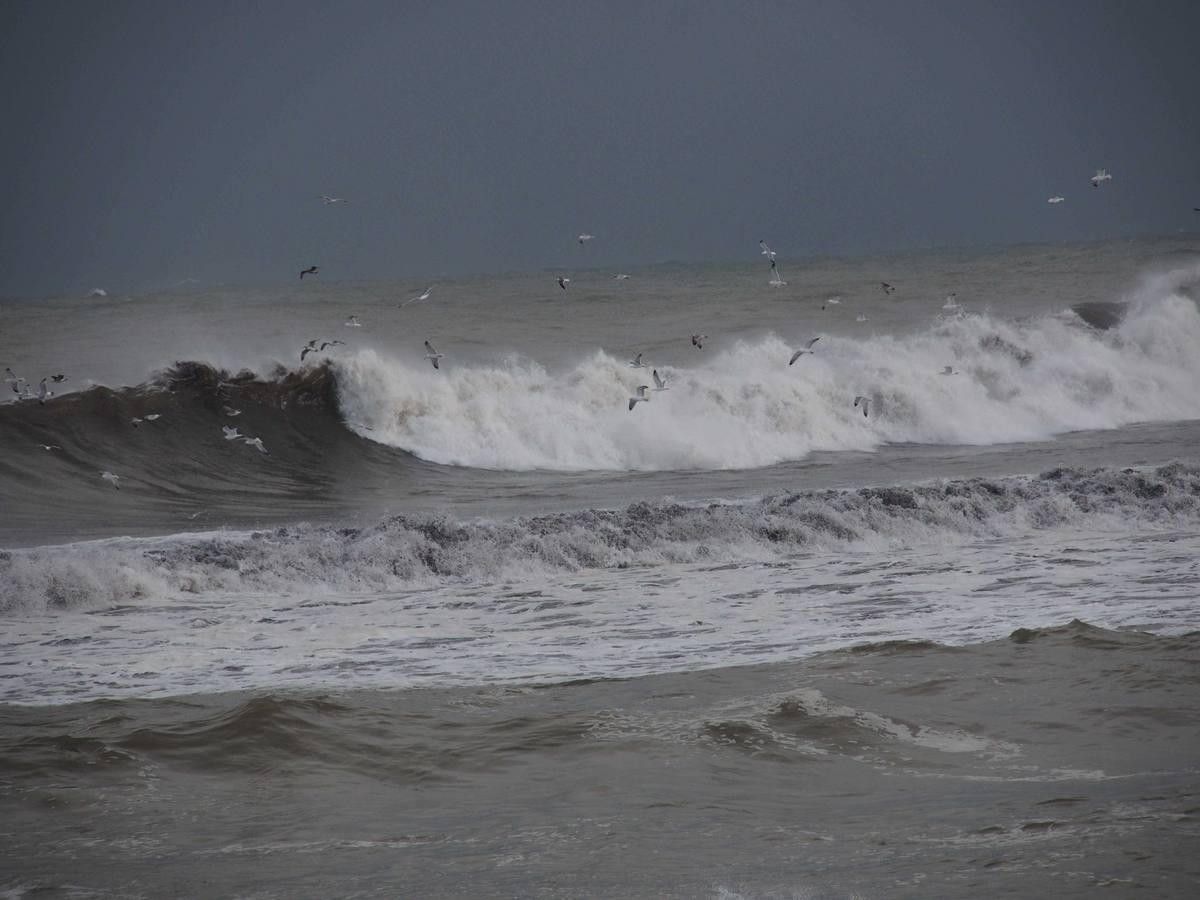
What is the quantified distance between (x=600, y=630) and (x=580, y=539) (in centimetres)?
387

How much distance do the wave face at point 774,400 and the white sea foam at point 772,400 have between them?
1.6 inches

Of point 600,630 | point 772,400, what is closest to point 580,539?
point 600,630

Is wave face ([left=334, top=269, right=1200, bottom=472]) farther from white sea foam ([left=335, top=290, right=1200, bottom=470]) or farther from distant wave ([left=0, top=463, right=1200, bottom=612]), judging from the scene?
distant wave ([left=0, top=463, right=1200, bottom=612])

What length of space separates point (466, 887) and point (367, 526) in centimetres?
1071

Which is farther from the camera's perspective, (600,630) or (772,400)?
(772,400)

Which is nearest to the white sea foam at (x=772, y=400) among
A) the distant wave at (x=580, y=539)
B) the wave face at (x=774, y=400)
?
the wave face at (x=774, y=400)

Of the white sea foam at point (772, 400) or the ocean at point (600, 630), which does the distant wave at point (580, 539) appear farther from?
the white sea foam at point (772, 400)

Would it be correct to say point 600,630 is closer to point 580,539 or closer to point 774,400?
point 580,539

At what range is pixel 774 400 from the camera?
2609cm

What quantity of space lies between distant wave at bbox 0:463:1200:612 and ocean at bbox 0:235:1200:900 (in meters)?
0.06

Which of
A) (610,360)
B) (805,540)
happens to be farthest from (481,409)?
(805,540)

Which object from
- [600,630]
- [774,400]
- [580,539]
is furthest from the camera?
[774,400]

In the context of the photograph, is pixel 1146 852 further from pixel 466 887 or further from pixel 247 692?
pixel 247 692

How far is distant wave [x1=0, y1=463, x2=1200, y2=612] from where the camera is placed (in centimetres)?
1329
